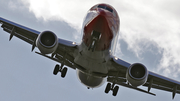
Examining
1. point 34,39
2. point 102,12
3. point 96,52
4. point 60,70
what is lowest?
point 60,70

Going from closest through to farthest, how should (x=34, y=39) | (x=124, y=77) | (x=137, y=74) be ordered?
(x=137, y=74), (x=34, y=39), (x=124, y=77)

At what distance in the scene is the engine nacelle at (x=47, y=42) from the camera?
1612 cm

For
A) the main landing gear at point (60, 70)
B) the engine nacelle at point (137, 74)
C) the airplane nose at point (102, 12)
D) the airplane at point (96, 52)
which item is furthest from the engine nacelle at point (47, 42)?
the main landing gear at point (60, 70)

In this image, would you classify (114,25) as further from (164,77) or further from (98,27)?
(164,77)

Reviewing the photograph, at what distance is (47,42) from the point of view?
55.5ft

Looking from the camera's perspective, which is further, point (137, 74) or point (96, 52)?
point (137, 74)

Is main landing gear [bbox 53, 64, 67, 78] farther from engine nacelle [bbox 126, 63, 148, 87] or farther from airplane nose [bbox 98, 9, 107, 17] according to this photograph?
airplane nose [bbox 98, 9, 107, 17]

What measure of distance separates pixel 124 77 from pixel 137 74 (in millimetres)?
3959

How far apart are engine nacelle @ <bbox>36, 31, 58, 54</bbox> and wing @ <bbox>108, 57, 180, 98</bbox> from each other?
4.66 meters

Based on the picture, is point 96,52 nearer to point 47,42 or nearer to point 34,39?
point 47,42

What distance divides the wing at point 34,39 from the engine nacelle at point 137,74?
14.6 ft

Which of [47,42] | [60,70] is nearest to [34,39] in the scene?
[47,42]

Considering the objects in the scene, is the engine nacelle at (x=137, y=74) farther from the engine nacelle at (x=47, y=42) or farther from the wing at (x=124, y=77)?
the engine nacelle at (x=47, y=42)

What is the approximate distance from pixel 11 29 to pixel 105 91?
10.2m
